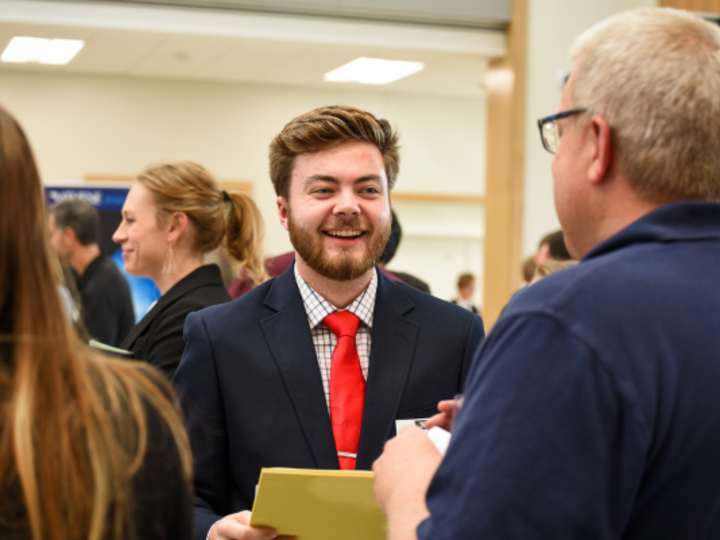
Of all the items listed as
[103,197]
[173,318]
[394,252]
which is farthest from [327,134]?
[103,197]

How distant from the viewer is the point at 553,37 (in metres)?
7.26

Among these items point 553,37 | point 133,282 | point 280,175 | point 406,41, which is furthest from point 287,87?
point 280,175

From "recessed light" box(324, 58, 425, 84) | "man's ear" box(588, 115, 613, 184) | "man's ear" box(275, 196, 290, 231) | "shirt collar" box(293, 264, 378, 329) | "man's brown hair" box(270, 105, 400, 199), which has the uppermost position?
"recessed light" box(324, 58, 425, 84)

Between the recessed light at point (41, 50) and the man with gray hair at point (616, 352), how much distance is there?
7.12 meters

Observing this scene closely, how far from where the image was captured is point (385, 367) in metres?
1.69

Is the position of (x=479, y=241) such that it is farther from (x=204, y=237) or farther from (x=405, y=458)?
(x=405, y=458)

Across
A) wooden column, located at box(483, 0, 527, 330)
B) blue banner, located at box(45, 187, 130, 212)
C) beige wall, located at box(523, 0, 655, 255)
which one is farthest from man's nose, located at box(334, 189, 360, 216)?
beige wall, located at box(523, 0, 655, 255)

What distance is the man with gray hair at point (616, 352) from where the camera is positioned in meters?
Result: 0.89

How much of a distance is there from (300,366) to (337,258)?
0.86 ft

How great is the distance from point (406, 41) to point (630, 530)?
6.63m

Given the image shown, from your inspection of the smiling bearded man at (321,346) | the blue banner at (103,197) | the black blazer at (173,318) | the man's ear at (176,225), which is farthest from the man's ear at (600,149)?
the blue banner at (103,197)

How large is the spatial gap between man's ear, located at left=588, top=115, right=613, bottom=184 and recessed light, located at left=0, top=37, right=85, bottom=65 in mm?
7105

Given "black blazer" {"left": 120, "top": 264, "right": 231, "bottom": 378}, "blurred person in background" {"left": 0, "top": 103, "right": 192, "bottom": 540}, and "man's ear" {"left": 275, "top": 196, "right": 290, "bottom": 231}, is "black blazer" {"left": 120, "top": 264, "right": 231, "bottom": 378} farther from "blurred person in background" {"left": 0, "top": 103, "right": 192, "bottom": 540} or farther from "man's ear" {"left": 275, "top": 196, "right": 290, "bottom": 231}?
"blurred person in background" {"left": 0, "top": 103, "right": 192, "bottom": 540}

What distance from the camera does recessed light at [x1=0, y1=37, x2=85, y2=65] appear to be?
7.40m
